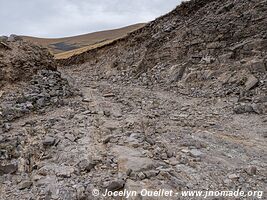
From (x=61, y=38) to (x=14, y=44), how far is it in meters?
133

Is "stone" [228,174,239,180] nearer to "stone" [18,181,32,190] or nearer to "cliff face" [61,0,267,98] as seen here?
"stone" [18,181,32,190]

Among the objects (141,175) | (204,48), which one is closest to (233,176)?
(141,175)

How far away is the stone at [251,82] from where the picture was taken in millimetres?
12789

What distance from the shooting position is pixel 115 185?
629 centimetres

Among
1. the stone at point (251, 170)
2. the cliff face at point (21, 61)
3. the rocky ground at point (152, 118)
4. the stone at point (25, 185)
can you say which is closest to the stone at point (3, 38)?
the cliff face at point (21, 61)

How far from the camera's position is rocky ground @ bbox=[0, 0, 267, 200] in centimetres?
684

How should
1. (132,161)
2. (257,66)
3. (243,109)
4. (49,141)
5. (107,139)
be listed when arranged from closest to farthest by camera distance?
(132,161) < (107,139) < (49,141) < (243,109) < (257,66)

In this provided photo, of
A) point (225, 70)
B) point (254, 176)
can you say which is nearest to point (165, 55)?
point (225, 70)

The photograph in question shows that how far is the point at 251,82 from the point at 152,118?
469 cm

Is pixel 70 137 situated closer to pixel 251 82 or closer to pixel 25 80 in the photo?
pixel 25 80

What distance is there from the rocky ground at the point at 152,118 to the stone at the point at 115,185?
0.02 metres

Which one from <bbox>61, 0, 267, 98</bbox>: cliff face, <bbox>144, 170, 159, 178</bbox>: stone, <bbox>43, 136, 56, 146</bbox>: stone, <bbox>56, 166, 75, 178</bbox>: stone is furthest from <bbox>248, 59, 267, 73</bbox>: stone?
<bbox>56, 166, 75, 178</bbox>: stone

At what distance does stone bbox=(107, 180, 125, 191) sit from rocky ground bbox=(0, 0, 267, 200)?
0.02 meters

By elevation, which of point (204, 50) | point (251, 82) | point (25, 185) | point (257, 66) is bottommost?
point (25, 185)
